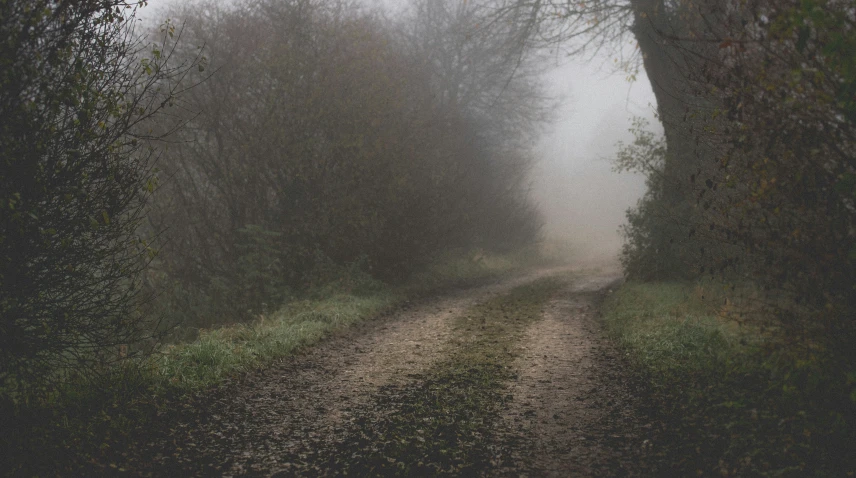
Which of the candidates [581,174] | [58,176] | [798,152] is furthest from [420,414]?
[581,174]

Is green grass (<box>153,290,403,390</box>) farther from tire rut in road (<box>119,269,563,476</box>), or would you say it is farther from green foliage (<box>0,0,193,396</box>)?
green foliage (<box>0,0,193,396</box>)

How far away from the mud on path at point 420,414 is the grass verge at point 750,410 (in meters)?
0.39

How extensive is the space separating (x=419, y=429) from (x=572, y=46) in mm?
12295

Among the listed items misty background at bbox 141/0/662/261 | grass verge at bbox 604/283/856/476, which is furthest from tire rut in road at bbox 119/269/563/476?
misty background at bbox 141/0/662/261

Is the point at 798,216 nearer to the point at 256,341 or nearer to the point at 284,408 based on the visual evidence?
the point at 284,408

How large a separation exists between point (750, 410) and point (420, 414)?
311cm

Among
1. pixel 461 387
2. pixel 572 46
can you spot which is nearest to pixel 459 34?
pixel 572 46

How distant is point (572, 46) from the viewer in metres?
14.7

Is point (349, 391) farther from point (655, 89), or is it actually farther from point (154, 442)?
point (655, 89)

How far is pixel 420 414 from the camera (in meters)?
5.81

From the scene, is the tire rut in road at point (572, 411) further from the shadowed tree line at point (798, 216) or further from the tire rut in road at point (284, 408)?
the tire rut in road at point (284, 408)

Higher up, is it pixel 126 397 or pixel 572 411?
pixel 126 397

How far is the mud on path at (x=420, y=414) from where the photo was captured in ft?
15.4

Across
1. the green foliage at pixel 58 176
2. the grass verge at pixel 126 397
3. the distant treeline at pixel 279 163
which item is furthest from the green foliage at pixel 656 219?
the green foliage at pixel 58 176
